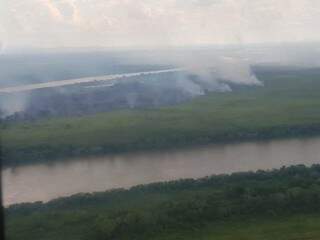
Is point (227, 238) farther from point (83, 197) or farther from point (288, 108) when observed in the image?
point (288, 108)

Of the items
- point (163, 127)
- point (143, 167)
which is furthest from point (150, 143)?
point (143, 167)

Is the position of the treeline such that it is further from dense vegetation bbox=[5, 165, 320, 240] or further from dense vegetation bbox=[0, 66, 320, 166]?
dense vegetation bbox=[5, 165, 320, 240]

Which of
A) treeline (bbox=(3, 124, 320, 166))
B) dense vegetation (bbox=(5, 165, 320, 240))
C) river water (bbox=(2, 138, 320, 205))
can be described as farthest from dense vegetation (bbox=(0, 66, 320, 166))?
dense vegetation (bbox=(5, 165, 320, 240))

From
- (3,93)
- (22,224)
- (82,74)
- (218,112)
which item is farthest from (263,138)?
(82,74)

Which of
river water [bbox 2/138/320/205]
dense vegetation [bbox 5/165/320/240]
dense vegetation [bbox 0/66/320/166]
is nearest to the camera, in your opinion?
dense vegetation [bbox 5/165/320/240]

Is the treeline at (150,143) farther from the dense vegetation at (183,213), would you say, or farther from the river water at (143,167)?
the dense vegetation at (183,213)

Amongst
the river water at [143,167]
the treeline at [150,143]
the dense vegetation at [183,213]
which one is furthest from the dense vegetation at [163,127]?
the dense vegetation at [183,213]
